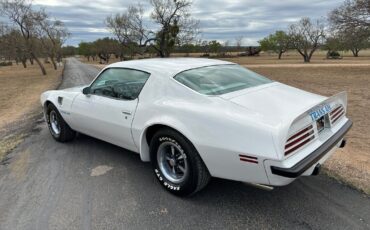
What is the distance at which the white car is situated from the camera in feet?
8.46

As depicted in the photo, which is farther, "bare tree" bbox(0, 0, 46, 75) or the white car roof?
"bare tree" bbox(0, 0, 46, 75)

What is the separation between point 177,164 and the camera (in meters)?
3.36

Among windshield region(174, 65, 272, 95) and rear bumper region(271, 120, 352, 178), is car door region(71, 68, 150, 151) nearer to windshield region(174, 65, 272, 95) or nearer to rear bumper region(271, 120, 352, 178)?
windshield region(174, 65, 272, 95)

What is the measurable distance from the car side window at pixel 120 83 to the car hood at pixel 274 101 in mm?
1173

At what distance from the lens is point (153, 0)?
3547 centimetres

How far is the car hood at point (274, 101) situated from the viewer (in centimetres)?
276

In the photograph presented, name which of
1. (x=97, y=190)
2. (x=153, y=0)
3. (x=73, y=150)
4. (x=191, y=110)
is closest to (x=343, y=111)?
(x=191, y=110)

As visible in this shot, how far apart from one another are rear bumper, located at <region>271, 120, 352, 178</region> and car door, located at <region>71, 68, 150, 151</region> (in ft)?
6.16

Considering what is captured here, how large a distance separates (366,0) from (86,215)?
24.4 metres

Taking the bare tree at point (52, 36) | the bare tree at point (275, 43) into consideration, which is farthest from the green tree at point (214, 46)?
the bare tree at point (52, 36)

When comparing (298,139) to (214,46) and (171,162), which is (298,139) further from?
(214,46)

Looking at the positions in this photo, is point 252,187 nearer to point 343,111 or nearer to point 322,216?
point 322,216

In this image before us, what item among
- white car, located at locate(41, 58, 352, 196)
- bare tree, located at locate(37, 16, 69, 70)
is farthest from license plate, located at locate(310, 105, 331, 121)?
bare tree, located at locate(37, 16, 69, 70)

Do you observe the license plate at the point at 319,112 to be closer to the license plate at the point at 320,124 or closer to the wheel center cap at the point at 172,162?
the license plate at the point at 320,124
